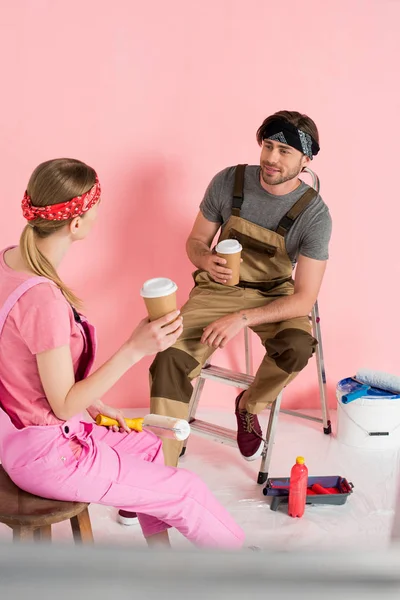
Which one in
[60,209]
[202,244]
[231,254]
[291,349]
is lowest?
[291,349]

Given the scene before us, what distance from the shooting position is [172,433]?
5.92 ft

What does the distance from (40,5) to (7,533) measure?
6.81 feet

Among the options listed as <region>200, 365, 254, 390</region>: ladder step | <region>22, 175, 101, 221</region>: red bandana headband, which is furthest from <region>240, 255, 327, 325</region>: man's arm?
<region>22, 175, 101, 221</region>: red bandana headband

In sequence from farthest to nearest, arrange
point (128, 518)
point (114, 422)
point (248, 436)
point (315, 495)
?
1. point (248, 436)
2. point (315, 495)
3. point (128, 518)
4. point (114, 422)

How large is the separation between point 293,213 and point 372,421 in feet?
3.12

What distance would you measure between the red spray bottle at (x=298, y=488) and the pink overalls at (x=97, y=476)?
784 mm

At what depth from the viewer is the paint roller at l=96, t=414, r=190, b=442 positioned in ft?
5.79

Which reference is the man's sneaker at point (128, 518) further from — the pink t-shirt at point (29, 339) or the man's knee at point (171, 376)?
the pink t-shirt at point (29, 339)

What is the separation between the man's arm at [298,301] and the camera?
2.80 m

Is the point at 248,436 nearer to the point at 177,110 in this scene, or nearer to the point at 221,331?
the point at 221,331

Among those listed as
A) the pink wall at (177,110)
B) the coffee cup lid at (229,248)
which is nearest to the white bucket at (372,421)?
the pink wall at (177,110)

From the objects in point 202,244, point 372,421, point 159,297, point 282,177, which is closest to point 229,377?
point 202,244

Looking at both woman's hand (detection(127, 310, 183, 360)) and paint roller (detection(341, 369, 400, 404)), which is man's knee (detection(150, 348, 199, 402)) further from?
woman's hand (detection(127, 310, 183, 360))

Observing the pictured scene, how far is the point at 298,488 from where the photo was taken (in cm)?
257
